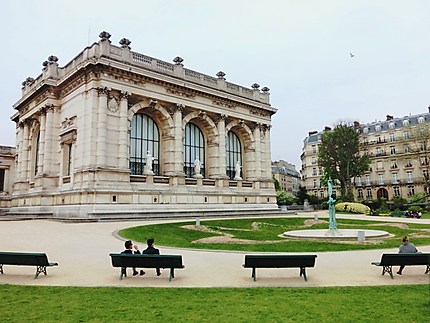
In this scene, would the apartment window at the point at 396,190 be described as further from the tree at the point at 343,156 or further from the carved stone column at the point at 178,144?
the carved stone column at the point at 178,144

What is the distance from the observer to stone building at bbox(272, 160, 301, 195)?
123438 millimetres

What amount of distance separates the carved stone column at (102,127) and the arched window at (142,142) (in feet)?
14.6

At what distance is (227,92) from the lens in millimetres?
42344

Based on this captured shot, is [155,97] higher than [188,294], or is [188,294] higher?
[155,97]

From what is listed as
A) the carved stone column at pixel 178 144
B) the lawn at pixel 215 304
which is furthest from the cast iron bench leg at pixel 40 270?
the carved stone column at pixel 178 144

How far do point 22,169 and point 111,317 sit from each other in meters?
39.9

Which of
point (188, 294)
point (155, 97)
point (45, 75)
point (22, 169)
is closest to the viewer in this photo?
point (188, 294)

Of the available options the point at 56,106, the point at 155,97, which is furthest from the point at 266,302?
the point at 56,106

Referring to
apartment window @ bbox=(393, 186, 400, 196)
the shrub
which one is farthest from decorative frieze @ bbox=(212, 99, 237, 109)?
apartment window @ bbox=(393, 186, 400, 196)

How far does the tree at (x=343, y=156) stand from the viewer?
5838 cm

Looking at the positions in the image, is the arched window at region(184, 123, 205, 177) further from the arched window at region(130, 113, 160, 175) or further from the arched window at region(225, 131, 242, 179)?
the arched window at region(130, 113, 160, 175)

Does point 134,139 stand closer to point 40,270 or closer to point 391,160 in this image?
point 40,270

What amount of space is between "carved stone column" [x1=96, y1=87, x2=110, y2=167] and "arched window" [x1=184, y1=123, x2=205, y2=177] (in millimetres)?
10926

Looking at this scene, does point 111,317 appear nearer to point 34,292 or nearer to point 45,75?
point 34,292
